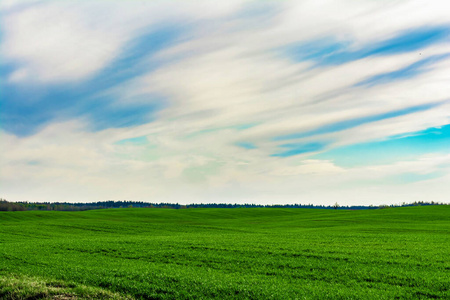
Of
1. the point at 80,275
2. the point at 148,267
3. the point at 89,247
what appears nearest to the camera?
the point at 80,275

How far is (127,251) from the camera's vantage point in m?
24.9

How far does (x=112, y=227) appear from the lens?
178 feet

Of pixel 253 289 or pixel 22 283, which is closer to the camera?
pixel 253 289

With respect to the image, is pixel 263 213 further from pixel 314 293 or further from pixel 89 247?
pixel 314 293

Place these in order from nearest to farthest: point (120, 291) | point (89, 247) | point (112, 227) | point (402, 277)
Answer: point (120, 291) < point (402, 277) < point (89, 247) < point (112, 227)

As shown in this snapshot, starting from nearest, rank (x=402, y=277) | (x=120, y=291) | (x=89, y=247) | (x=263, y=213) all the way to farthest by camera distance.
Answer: (x=120, y=291)
(x=402, y=277)
(x=89, y=247)
(x=263, y=213)

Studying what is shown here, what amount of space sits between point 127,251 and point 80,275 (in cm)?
806

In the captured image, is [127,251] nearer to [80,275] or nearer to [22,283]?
[80,275]

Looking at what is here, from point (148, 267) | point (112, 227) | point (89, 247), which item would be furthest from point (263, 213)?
point (148, 267)

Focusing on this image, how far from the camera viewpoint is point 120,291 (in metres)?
14.5

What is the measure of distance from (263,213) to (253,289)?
3695 inches

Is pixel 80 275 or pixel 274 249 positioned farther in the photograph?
pixel 274 249

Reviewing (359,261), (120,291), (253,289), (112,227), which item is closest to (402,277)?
(359,261)

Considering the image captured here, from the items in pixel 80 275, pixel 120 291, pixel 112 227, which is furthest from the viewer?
pixel 112 227
